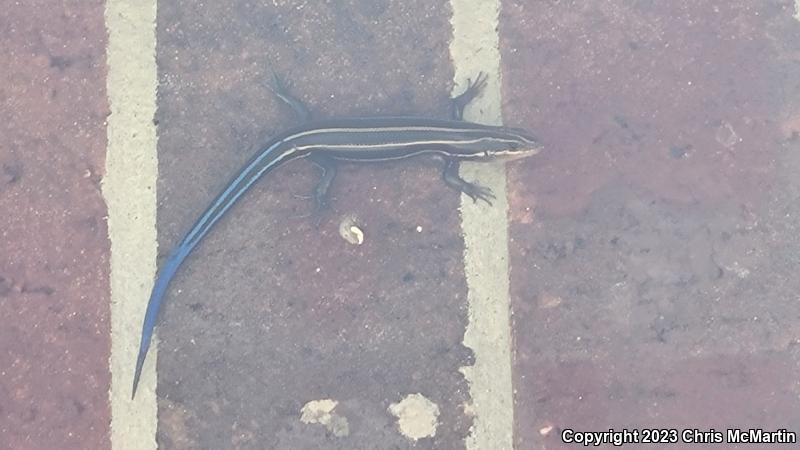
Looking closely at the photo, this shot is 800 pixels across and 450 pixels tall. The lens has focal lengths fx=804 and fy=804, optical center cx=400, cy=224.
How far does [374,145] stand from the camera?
228 centimetres

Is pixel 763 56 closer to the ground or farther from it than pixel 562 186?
farther from it

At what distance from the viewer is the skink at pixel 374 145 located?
7.04 feet

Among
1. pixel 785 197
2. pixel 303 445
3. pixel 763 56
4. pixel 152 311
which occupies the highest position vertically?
pixel 763 56

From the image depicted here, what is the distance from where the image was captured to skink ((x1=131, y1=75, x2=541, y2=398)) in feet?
7.04

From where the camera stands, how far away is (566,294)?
2.09m

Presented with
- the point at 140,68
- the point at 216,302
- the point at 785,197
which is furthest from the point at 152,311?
the point at 785,197

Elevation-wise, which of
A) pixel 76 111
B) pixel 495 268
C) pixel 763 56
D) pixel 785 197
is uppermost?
pixel 763 56

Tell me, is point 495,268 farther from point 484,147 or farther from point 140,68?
point 140,68

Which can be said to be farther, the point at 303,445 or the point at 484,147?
the point at 484,147

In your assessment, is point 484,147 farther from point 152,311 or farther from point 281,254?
point 152,311

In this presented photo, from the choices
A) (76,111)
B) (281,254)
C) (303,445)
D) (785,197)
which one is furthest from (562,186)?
(76,111)

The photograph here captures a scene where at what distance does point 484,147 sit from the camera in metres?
2.23

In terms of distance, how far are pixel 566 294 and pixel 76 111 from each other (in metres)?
1.38

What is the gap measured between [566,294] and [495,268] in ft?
0.65
